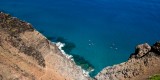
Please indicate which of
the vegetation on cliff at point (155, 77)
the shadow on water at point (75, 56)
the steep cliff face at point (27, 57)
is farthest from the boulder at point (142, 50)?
the shadow on water at point (75, 56)

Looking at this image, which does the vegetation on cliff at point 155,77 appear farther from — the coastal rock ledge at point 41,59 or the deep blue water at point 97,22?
the deep blue water at point 97,22

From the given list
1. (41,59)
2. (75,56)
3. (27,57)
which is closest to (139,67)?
(41,59)

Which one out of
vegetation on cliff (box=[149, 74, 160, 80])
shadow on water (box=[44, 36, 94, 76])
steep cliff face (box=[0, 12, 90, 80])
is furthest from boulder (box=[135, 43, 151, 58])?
shadow on water (box=[44, 36, 94, 76])

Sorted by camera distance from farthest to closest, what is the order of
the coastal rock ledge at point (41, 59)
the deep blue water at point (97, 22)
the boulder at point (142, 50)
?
the deep blue water at point (97, 22) < the boulder at point (142, 50) < the coastal rock ledge at point (41, 59)

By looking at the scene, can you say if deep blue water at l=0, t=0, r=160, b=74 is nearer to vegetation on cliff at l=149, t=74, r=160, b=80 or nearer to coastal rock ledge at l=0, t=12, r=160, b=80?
coastal rock ledge at l=0, t=12, r=160, b=80

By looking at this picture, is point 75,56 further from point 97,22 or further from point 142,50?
point 142,50

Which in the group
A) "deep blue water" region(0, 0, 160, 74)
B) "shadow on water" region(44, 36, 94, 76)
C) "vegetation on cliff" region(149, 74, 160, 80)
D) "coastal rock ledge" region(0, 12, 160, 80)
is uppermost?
"deep blue water" region(0, 0, 160, 74)
